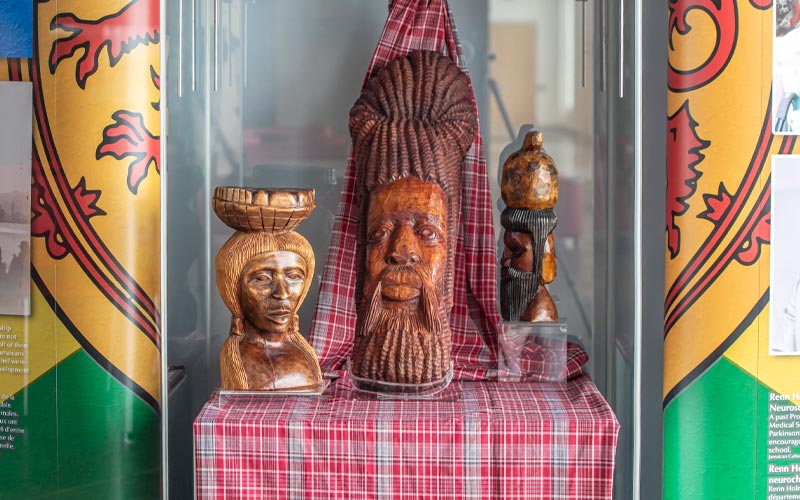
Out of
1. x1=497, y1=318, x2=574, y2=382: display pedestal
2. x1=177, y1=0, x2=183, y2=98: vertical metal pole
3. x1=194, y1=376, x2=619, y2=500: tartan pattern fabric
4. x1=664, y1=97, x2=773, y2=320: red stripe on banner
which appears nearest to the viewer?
x1=194, y1=376, x2=619, y2=500: tartan pattern fabric

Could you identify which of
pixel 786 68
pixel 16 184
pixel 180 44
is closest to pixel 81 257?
pixel 16 184

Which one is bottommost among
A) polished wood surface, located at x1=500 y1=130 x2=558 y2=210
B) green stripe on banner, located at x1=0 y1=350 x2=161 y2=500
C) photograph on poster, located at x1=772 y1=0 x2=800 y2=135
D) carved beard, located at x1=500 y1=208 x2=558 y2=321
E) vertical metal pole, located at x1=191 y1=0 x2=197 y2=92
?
green stripe on banner, located at x1=0 y1=350 x2=161 y2=500

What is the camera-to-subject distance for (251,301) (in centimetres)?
198

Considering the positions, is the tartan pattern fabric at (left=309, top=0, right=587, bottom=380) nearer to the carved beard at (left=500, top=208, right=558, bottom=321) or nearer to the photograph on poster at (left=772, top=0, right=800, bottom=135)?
the carved beard at (left=500, top=208, right=558, bottom=321)

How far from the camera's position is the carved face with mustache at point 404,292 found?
6.76 ft

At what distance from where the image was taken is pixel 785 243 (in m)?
2.01

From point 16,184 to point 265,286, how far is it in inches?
26.0

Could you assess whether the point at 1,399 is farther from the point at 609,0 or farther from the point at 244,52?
the point at 609,0

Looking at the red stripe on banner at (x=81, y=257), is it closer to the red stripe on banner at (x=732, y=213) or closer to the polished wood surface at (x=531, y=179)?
the polished wood surface at (x=531, y=179)

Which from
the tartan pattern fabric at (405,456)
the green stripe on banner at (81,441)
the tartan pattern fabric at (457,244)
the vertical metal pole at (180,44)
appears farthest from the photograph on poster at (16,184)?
the tartan pattern fabric at (457,244)

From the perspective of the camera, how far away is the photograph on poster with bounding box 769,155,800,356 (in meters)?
2.01

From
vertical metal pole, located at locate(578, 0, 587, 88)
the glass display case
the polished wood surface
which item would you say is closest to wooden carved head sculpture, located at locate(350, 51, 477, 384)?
the polished wood surface

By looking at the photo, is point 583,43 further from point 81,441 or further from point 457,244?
point 81,441

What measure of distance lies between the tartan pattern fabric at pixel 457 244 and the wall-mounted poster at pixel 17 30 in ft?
2.75
